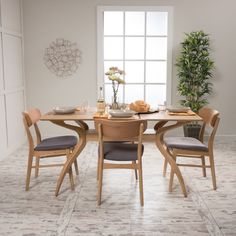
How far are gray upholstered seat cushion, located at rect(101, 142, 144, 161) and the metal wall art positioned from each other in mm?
2565

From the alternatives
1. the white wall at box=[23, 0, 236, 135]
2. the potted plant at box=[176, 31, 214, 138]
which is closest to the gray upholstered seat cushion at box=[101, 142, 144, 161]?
the potted plant at box=[176, 31, 214, 138]

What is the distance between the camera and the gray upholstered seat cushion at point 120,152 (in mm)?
3062

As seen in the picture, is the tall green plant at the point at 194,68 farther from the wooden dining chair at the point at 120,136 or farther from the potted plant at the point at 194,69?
the wooden dining chair at the point at 120,136

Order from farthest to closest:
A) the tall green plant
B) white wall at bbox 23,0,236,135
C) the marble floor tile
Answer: white wall at bbox 23,0,236,135
the tall green plant
the marble floor tile

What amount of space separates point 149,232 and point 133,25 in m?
3.81

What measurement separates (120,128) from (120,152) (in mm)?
317

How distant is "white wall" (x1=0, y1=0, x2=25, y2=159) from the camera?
4.58 metres

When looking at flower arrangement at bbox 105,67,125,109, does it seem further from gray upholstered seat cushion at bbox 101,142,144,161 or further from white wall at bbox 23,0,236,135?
white wall at bbox 23,0,236,135

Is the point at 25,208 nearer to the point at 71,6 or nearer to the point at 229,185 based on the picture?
the point at 229,185

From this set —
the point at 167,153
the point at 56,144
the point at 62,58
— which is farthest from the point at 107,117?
the point at 62,58

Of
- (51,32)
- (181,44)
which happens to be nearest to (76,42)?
(51,32)

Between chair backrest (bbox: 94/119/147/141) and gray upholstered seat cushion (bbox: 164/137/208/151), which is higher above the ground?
chair backrest (bbox: 94/119/147/141)

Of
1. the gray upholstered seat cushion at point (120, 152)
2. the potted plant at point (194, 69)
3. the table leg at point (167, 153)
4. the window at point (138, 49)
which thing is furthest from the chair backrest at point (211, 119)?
the window at point (138, 49)

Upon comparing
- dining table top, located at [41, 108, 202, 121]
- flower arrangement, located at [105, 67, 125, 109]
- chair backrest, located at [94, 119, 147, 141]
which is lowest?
chair backrest, located at [94, 119, 147, 141]
